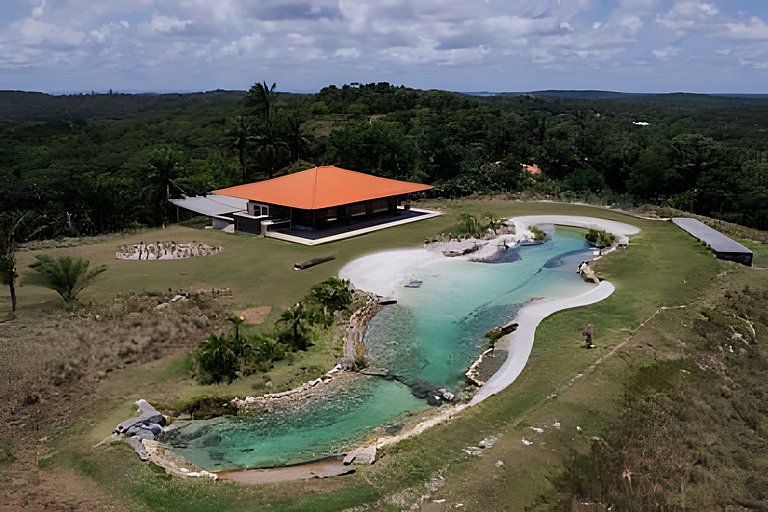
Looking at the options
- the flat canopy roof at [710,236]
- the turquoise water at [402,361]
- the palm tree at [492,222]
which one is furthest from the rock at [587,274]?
the palm tree at [492,222]

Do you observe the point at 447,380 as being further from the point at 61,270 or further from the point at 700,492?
the point at 61,270

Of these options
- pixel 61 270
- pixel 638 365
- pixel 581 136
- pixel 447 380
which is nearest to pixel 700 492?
pixel 638 365

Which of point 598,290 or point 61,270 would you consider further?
point 598,290

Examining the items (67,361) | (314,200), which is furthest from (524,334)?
(314,200)

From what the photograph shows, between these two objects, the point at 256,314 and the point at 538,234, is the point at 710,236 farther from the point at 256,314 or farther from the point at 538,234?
the point at 256,314

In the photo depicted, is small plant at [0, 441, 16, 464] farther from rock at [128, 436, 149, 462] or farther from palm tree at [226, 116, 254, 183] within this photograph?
palm tree at [226, 116, 254, 183]
